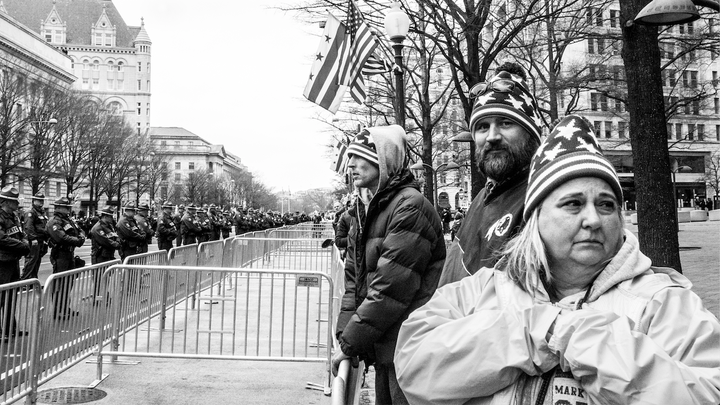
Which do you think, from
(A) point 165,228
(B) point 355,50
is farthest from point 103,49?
(B) point 355,50

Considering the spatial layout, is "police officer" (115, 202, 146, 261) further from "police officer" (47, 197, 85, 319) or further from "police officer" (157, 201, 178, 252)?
"police officer" (157, 201, 178, 252)

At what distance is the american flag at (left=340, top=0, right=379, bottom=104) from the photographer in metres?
9.82

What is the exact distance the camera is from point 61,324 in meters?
6.09

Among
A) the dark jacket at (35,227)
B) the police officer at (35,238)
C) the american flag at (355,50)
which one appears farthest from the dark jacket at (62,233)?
the american flag at (355,50)

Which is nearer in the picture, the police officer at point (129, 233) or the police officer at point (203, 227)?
the police officer at point (129, 233)

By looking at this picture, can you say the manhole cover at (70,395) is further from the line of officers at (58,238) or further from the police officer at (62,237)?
the police officer at (62,237)

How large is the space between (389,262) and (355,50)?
7.43 m

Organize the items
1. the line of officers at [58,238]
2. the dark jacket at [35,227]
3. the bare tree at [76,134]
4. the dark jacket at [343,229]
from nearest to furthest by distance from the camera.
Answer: the line of officers at [58,238]
the dark jacket at [343,229]
the dark jacket at [35,227]
the bare tree at [76,134]

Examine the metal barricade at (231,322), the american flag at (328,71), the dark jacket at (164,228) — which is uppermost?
the american flag at (328,71)

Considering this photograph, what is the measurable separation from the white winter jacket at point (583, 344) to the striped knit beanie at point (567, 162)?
0.80ft

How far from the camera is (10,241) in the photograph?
29.9ft

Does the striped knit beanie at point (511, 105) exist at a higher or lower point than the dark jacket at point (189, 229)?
higher

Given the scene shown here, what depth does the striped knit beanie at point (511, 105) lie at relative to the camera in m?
2.70

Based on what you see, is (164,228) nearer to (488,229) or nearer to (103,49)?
(488,229)
